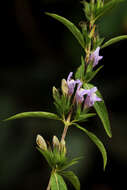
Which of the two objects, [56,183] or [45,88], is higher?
[45,88]

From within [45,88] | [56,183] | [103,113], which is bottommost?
[56,183]

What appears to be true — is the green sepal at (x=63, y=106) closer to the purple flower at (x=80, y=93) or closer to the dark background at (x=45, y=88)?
the purple flower at (x=80, y=93)

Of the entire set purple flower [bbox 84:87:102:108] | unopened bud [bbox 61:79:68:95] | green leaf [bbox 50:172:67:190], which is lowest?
green leaf [bbox 50:172:67:190]

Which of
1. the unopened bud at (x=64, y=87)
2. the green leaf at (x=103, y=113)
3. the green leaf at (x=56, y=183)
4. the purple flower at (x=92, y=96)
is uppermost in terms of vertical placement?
the unopened bud at (x=64, y=87)

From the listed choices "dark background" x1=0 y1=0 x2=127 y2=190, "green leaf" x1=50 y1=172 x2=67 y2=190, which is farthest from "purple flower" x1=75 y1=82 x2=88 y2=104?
"dark background" x1=0 y1=0 x2=127 y2=190

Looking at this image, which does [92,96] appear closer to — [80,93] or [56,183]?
[80,93]

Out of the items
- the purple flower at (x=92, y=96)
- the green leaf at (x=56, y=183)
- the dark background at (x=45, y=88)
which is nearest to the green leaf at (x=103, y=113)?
the purple flower at (x=92, y=96)

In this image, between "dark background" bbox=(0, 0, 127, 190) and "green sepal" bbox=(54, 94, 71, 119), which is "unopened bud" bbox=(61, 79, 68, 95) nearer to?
"green sepal" bbox=(54, 94, 71, 119)

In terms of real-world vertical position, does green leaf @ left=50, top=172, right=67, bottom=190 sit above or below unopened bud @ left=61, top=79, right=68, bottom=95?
below

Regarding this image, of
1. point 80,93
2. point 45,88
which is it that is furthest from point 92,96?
point 45,88
